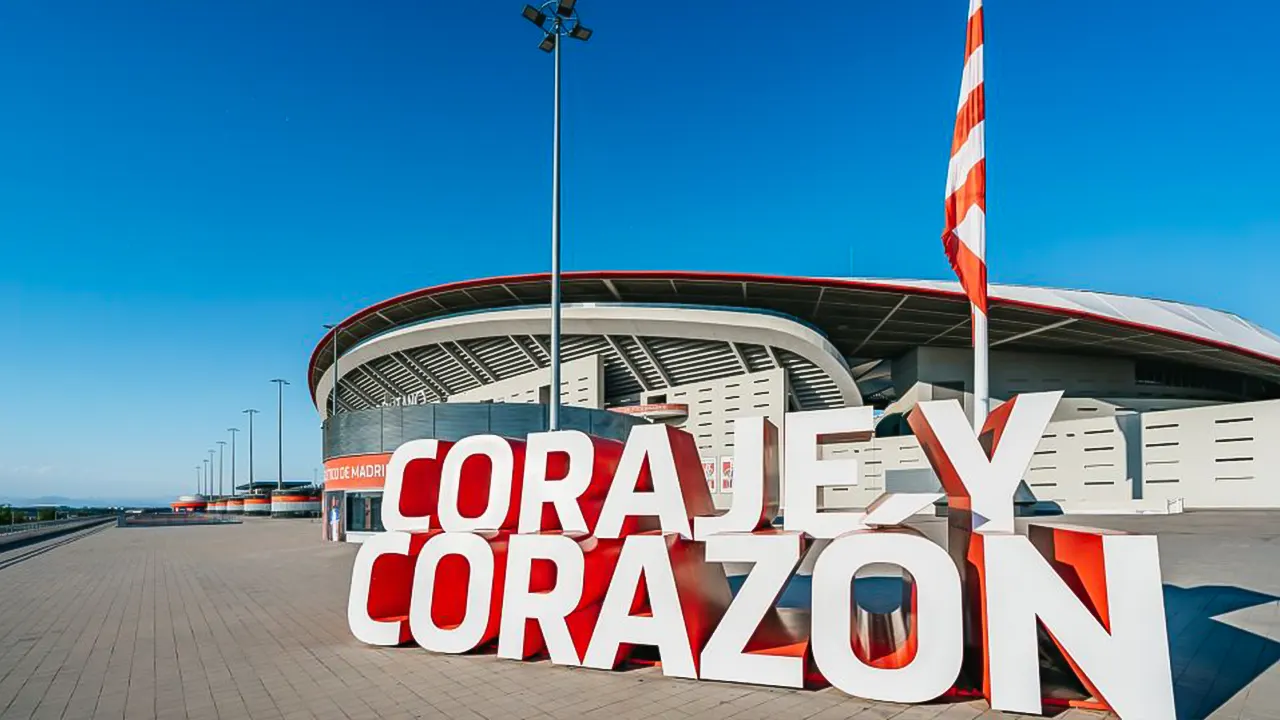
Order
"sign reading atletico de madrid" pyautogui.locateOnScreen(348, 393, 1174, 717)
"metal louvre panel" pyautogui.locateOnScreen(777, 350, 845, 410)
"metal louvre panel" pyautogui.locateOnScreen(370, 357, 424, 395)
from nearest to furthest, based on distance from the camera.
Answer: "sign reading atletico de madrid" pyautogui.locateOnScreen(348, 393, 1174, 717), "metal louvre panel" pyautogui.locateOnScreen(777, 350, 845, 410), "metal louvre panel" pyautogui.locateOnScreen(370, 357, 424, 395)

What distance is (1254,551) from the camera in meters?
14.7

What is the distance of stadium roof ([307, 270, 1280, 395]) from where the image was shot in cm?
3484

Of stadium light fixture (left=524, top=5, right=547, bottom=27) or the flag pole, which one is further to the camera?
stadium light fixture (left=524, top=5, right=547, bottom=27)

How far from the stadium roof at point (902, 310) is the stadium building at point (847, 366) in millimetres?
144

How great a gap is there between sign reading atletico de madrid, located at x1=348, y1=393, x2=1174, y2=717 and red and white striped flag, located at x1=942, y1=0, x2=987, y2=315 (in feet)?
15.5

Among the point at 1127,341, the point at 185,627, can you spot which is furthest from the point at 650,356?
the point at 185,627

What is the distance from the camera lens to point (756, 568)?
695cm

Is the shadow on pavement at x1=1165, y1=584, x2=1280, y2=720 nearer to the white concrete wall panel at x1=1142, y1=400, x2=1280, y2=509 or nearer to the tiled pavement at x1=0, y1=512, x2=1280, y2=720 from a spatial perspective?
the tiled pavement at x1=0, y1=512, x2=1280, y2=720

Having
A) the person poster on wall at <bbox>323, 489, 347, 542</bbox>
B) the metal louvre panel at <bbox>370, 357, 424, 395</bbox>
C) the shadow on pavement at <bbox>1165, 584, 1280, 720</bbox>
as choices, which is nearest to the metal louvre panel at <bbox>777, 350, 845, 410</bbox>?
the person poster on wall at <bbox>323, 489, 347, 542</bbox>

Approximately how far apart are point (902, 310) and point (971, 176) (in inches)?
1039

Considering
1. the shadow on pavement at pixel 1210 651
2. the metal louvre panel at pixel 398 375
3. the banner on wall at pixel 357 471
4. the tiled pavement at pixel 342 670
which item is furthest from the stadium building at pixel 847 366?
the shadow on pavement at pixel 1210 651

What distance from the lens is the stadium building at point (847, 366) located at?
28.6 metres

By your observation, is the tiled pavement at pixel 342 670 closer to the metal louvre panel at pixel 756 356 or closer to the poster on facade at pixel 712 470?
the poster on facade at pixel 712 470

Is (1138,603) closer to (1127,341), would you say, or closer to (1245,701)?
(1245,701)
